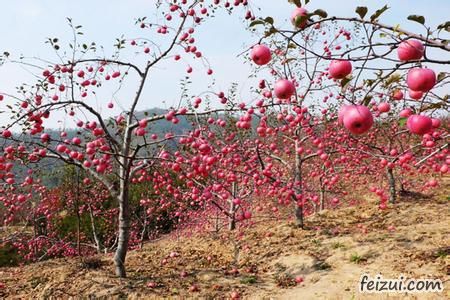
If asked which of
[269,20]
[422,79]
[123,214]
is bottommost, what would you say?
[123,214]

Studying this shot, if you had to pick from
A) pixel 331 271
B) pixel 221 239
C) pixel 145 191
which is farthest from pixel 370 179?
pixel 145 191

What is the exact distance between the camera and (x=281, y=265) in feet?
22.1

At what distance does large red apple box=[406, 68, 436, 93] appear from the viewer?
1942 millimetres

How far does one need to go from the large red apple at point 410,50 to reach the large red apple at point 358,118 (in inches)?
16.2

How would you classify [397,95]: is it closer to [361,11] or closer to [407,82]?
[407,82]

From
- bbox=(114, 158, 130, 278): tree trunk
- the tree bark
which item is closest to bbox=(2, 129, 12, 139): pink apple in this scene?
bbox=(114, 158, 130, 278): tree trunk

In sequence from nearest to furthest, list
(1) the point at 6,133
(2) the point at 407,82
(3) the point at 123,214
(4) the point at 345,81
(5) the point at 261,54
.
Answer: (2) the point at 407,82
(4) the point at 345,81
(5) the point at 261,54
(1) the point at 6,133
(3) the point at 123,214

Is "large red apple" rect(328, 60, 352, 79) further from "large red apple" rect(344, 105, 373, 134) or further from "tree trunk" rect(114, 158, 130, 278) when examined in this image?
"tree trunk" rect(114, 158, 130, 278)

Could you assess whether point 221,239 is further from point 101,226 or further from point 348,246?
point 101,226

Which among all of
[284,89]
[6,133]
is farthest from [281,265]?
[6,133]

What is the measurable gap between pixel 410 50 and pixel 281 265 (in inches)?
219

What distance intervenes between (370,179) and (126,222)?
12.5 meters

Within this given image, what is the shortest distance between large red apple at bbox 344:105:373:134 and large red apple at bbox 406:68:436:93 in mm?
317

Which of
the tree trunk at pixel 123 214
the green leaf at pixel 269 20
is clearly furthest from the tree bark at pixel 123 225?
the green leaf at pixel 269 20
